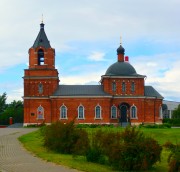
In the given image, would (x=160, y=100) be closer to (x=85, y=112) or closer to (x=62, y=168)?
(x=85, y=112)

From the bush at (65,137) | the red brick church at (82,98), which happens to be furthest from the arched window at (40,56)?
the bush at (65,137)

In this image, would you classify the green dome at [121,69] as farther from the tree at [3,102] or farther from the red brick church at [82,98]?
the tree at [3,102]

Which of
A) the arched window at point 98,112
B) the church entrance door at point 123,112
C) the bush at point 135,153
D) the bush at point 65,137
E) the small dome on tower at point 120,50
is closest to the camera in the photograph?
the bush at point 135,153

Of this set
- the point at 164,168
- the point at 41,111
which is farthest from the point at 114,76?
the point at 164,168

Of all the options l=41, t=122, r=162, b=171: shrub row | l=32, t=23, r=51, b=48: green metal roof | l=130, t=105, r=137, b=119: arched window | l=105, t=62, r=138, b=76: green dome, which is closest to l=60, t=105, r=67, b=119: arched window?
l=105, t=62, r=138, b=76: green dome

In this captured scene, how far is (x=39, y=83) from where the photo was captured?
173 ft

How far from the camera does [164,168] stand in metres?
15.3

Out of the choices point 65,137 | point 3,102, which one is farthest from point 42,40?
point 3,102

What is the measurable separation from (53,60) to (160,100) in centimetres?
1545

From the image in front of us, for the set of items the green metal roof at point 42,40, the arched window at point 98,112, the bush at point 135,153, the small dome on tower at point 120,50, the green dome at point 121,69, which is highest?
the green metal roof at point 42,40

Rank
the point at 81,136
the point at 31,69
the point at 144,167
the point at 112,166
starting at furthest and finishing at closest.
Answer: the point at 31,69, the point at 81,136, the point at 112,166, the point at 144,167

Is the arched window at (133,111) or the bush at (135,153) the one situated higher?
the arched window at (133,111)

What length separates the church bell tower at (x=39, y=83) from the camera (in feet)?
172

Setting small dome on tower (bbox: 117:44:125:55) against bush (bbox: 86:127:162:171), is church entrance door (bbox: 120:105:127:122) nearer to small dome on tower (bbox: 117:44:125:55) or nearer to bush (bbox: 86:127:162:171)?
small dome on tower (bbox: 117:44:125:55)
